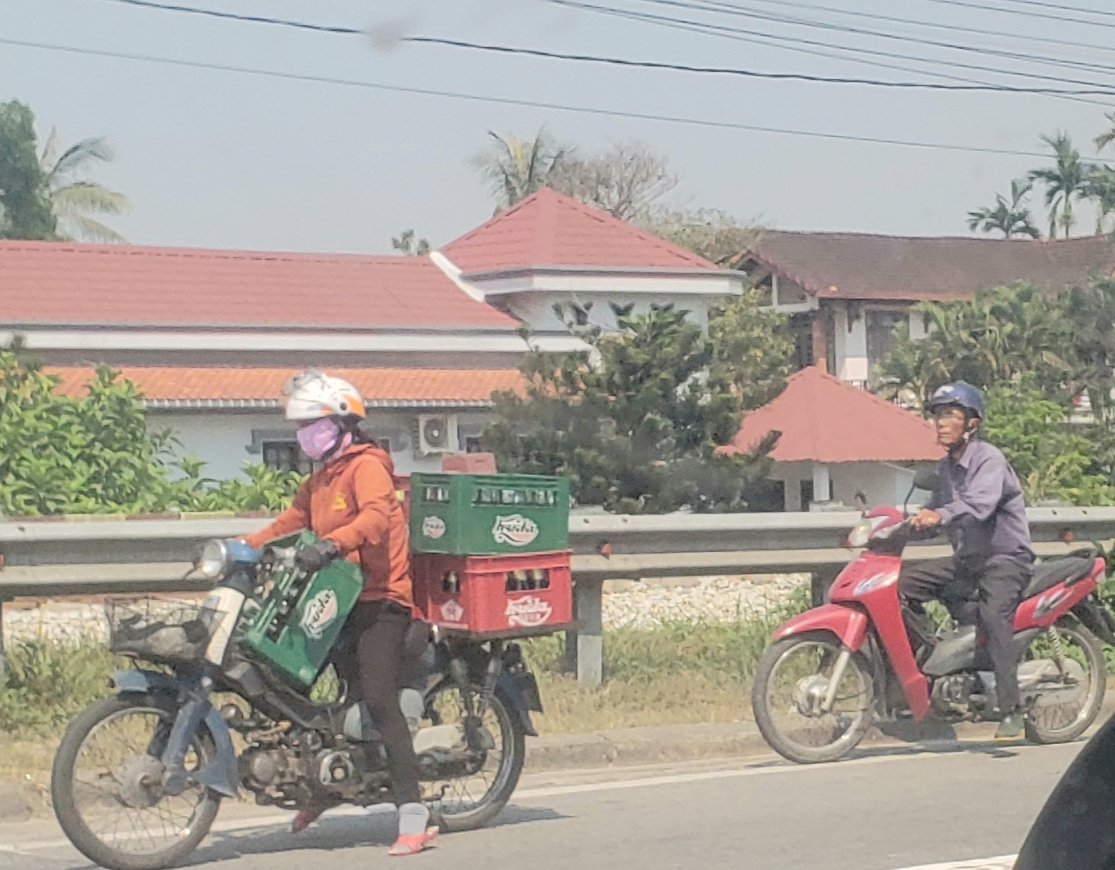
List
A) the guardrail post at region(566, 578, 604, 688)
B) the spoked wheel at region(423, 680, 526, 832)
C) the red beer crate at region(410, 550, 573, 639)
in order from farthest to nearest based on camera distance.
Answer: the guardrail post at region(566, 578, 604, 688) < the spoked wheel at region(423, 680, 526, 832) < the red beer crate at region(410, 550, 573, 639)

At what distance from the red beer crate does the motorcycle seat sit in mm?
2815

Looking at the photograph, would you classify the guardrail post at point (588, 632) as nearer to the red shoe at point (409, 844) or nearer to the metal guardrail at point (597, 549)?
the metal guardrail at point (597, 549)

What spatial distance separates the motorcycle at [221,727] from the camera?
6.16 meters

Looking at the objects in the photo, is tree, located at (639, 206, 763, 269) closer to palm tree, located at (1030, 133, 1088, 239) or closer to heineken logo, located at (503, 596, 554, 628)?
palm tree, located at (1030, 133, 1088, 239)

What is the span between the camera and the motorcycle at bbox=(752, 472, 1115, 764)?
8555 millimetres

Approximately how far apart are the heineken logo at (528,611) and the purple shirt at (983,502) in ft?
7.94

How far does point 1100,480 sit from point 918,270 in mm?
37562

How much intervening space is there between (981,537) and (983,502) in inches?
8.9

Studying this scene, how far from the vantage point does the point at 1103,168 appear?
45406mm

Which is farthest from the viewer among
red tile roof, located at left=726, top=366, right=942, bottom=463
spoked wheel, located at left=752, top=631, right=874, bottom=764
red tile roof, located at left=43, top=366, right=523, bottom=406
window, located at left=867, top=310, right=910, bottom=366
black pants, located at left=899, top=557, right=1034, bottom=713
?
window, located at left=867, top=310, right=910, bottom=366

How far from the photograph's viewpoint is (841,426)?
4162 cm

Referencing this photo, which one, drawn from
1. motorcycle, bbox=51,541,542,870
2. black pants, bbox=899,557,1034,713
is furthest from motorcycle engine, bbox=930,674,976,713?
motorcycle, bbox=51,541,542,870

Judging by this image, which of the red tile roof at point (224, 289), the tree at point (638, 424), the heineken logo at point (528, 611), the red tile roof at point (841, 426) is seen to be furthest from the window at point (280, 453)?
the heineken logo at point (528, 611)

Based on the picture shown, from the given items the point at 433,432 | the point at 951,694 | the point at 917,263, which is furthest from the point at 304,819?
the point at 917,263
